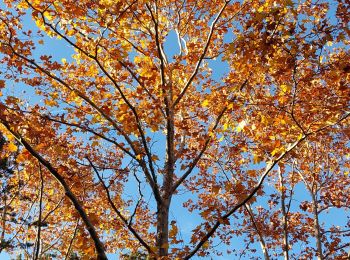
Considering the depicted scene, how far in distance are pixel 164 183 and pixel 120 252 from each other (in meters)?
7.39

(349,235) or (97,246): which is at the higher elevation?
(349,235)

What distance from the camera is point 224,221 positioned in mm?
5445

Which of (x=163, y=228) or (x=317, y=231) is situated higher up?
(x=317, y=231)

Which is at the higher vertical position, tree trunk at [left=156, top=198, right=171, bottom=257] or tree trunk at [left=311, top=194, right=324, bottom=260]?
tree trunk at [left=311, top=194, right=324, bottom=260]

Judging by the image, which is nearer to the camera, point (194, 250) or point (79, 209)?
point (79, 209)

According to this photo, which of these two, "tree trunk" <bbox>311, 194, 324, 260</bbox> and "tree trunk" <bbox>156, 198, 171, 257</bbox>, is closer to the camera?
"tree trunk" <bbox>156, 198, 171, 257</bbox>

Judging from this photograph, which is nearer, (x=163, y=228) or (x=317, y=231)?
(x=163, y=228)

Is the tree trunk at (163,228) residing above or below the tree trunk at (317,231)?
below

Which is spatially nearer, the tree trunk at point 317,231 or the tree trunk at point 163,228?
the tree trunk at point 163,228

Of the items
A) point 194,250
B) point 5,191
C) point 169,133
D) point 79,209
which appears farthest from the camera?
point 5,191

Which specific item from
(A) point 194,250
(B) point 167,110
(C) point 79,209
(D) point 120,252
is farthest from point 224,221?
(D) point 120,252

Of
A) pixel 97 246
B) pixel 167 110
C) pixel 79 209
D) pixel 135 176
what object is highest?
pixel 167 110

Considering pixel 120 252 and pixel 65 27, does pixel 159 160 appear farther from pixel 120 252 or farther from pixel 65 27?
pixel 120 252

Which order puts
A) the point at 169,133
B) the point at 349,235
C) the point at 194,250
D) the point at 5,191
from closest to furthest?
the point at 194,250
the point at 169,133
the point at 349,235
the point at 5,191
